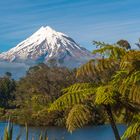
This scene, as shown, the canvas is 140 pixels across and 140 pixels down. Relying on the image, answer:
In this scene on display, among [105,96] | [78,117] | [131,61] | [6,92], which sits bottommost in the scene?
[78,117]

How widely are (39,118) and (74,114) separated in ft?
196

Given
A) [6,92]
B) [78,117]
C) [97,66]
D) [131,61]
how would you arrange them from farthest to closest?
[6,92] < [97,66] < [78,117] < [131,61]

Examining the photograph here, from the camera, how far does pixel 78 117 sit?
562 centimetres

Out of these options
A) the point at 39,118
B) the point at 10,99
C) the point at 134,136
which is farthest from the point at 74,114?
the point at 10,99

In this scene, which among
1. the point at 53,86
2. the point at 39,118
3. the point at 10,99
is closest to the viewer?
the point at 39,118

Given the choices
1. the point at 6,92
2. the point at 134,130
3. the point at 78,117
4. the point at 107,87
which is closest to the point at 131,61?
the point at 107,87

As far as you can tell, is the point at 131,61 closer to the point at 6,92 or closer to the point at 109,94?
the point at 109,94

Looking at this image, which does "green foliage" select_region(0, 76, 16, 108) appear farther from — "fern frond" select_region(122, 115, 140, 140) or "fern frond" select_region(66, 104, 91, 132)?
"fern frond" select_region(122, 115, 140, 140)

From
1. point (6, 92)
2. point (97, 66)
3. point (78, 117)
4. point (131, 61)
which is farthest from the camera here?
point (6, 92)

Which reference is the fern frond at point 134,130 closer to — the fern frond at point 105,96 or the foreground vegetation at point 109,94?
the foreground vegetation at point 109,94

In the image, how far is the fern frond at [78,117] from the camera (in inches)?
221

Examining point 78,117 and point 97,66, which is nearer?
point 78,117

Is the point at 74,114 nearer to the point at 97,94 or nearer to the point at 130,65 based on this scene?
the point at 97,94

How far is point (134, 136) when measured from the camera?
557 centimetres
